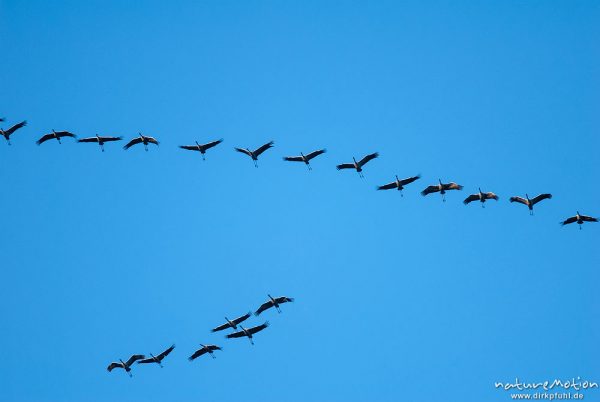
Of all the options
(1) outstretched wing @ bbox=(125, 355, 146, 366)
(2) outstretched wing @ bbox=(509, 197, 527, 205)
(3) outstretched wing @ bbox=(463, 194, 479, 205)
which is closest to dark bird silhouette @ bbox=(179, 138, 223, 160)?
(1) outstretched wing @ bbox=(125, 355, 146, 366)

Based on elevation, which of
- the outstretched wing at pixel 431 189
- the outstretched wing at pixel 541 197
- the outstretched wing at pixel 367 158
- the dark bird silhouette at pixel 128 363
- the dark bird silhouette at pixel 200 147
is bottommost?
the dark bird silhouette at pixel 128 363

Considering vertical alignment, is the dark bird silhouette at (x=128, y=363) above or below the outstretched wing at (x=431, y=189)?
below

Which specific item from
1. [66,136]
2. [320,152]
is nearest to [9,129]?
[66,136]

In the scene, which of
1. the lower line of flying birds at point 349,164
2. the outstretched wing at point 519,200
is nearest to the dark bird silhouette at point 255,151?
the lower line of flying birds at point 349,164

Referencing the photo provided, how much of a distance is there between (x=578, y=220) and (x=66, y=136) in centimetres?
4235

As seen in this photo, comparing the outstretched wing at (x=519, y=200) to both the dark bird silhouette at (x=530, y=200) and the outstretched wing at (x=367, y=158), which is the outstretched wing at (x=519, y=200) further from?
the outstretched wing at (x=367, y=158)

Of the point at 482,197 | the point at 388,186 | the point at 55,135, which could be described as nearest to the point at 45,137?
the point at 55,135

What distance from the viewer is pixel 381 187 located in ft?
262

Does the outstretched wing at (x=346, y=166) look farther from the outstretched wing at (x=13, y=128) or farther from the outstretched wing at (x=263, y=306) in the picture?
the outstretched wing at (x=13, y=128)

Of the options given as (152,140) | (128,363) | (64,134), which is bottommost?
(128,363)

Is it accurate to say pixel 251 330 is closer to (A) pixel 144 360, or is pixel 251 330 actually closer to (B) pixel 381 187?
(A) pixel 144 360

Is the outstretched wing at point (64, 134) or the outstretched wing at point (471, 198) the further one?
the outstretched wing at point (64, 134)

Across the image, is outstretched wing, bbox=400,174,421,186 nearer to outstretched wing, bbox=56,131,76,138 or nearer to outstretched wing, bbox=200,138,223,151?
outstretched wing, bbox=200,138,223,151

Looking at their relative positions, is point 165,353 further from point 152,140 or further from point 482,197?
point 482,197
